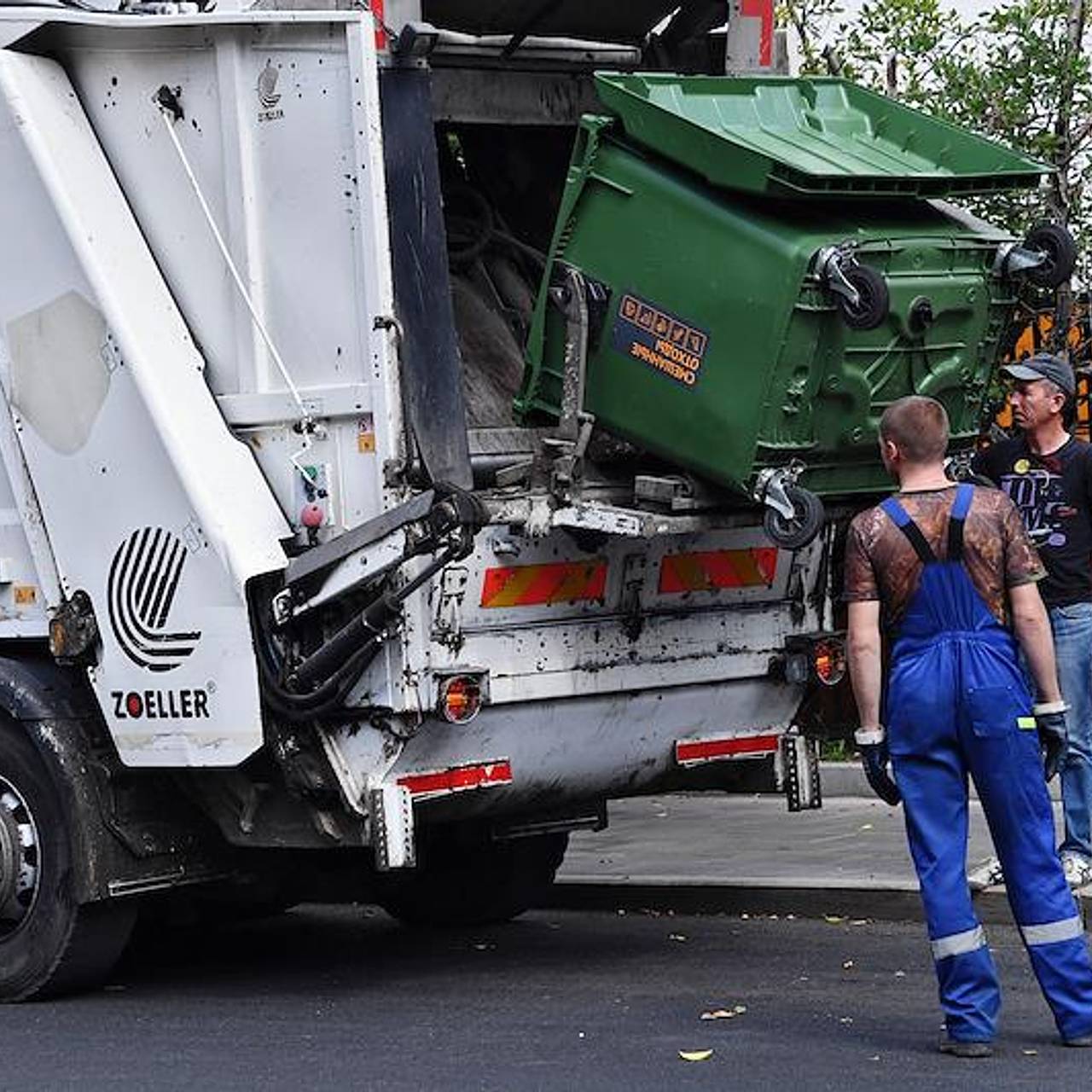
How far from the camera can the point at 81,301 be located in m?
7.68

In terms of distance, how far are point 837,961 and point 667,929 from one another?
0.94 m

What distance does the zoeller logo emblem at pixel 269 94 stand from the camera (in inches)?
294

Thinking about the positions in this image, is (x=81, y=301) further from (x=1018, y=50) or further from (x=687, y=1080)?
(x=1018, y=50)

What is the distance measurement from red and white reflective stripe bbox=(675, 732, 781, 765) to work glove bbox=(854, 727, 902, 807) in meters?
1.34

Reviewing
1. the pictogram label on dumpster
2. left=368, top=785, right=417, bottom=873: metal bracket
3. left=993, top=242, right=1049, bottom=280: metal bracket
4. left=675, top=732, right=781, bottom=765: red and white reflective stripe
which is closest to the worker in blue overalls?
the pictogram label on dumpster

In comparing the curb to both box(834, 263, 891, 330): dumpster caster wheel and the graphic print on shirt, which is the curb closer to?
the graphic print on shirt

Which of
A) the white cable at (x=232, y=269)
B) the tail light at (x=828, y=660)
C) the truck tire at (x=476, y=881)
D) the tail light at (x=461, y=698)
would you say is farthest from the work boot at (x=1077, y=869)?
the white cable at (x=232, y=269)

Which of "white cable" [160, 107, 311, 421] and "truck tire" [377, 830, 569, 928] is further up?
"white cable" [160, 107, 311, 421]

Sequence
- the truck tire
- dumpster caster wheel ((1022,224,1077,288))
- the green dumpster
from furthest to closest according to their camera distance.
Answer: the truck tire, dumpster caster wheel ((1022,224,1077,288)), the green dumpster

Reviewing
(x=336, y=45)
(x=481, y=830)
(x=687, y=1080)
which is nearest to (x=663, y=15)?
(x=336, y=45)

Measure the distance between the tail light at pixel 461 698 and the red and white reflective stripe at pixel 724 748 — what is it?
919 millimetres

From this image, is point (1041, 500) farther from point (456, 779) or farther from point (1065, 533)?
point (456, 779)

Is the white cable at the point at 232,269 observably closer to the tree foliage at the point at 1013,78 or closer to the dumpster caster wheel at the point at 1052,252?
the dumpster caster wheel at the point at 1052,252

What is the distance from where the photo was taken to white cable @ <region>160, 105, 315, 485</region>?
7500 millimetres
